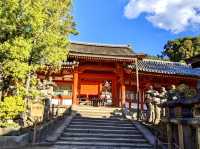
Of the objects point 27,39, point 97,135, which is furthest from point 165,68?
point 27,39

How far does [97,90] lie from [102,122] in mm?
11119

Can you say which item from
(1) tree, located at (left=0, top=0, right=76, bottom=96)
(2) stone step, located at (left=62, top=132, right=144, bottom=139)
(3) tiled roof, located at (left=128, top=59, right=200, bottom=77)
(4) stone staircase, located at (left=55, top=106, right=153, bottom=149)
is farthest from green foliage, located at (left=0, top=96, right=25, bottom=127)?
(3) tiled roof, located at (left=128, top=59, right=200, bottom=77)

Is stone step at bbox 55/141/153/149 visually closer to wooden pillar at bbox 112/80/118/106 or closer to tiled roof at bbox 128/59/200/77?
tiled roof at bbox 128/59/200/77

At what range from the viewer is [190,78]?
2658 cm

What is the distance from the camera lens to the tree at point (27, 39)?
13445 millimetres

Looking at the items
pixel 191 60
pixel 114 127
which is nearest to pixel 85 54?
pixel 114 127

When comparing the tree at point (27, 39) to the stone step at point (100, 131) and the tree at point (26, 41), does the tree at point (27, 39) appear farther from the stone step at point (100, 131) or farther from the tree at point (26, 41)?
the stone step at point (100, 131)

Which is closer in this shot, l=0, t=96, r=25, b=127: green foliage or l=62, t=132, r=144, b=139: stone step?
l=0, t=96, r=25, b=127: green foliage

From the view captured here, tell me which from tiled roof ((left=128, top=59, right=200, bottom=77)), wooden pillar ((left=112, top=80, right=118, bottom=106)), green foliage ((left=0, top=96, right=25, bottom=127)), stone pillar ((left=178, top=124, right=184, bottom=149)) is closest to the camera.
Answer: stone pillar ((left=178, top=124, right=184, bottom=149))

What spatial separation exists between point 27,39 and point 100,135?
18.2 ft

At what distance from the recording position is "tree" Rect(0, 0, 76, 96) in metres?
13.4

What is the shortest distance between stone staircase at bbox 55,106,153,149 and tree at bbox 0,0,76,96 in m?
3.18

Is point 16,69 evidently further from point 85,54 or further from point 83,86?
point 83,86

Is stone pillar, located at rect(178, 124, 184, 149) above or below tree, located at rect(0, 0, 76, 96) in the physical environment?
below
